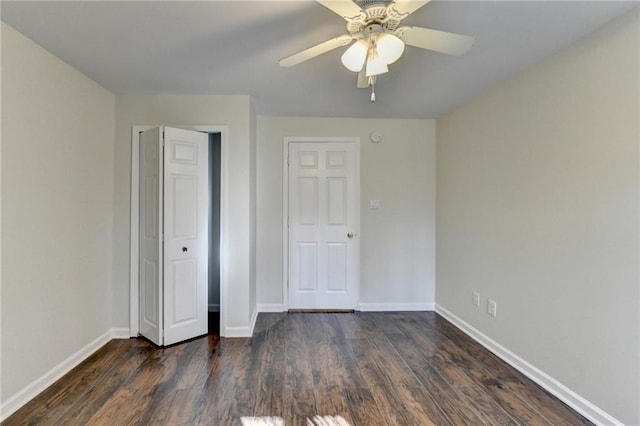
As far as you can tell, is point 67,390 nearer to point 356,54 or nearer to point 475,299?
point 356,54

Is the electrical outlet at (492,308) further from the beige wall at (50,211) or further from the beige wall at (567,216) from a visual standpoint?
the beige wall at (50,211)

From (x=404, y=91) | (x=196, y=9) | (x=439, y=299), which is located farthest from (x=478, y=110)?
(x=196, y=9)

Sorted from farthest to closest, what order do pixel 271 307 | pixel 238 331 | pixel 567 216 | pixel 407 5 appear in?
pixel 271 307
pixel 238 331
pixel 567 216
pixel 407 5

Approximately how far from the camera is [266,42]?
2.00 metres

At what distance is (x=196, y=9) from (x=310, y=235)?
2.54 meters

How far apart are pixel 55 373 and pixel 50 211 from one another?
114 centimetres

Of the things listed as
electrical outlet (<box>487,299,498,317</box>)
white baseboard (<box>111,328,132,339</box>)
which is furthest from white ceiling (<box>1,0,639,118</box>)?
white baseboard (<box>111,328,132,339</box>)

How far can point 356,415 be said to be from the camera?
6.11 ft

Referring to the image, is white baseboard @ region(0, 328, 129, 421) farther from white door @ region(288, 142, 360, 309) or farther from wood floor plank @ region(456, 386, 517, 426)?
wood floor plank @ region(456, 386, 517, 426)

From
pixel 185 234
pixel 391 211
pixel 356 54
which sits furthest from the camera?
pixel 391 211

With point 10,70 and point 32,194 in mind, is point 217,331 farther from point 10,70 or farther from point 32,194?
point 10,70

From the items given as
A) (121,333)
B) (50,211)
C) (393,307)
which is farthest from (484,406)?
(50,211)

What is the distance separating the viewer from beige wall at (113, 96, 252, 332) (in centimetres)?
294

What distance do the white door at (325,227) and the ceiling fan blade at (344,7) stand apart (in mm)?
2343
